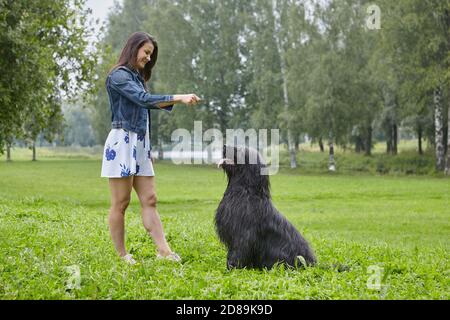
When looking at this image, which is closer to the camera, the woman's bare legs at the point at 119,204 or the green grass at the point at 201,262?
the green grass at the point at 201,262

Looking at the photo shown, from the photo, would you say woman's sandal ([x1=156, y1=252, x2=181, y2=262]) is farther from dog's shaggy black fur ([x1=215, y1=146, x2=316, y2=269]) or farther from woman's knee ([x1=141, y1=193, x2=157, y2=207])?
dog's shaggy black fur ([x1=215, y1=146, x2=316, y2=269])

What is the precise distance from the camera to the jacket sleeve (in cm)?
557

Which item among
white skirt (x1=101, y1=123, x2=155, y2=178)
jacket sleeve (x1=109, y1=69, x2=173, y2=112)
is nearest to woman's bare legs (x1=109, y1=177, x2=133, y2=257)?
white skirt (x1=101, y1=123, x2=155, y2=178)

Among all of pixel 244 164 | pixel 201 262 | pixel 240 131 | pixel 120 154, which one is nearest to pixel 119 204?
pixel 120 154

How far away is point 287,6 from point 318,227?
83.1ft

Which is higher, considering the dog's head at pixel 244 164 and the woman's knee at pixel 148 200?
the dog's head at pixel 244 164

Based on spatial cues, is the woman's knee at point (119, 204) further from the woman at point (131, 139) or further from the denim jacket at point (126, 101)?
the denim jacket at point (126, 101)

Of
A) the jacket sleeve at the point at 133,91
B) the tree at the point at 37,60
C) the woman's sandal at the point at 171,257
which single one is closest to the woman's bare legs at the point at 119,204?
the woman's sandal at the point at 171,257

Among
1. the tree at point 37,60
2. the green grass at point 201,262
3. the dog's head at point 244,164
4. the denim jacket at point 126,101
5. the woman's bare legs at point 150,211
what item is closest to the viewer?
the green grass at point 201,262

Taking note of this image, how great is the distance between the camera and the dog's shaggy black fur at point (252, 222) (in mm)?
5520

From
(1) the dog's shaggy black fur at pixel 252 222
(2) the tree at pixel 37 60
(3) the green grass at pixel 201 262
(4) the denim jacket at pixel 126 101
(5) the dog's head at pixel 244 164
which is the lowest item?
(3) the green grass at pixel 201 262

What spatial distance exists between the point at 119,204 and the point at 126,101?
109cm
